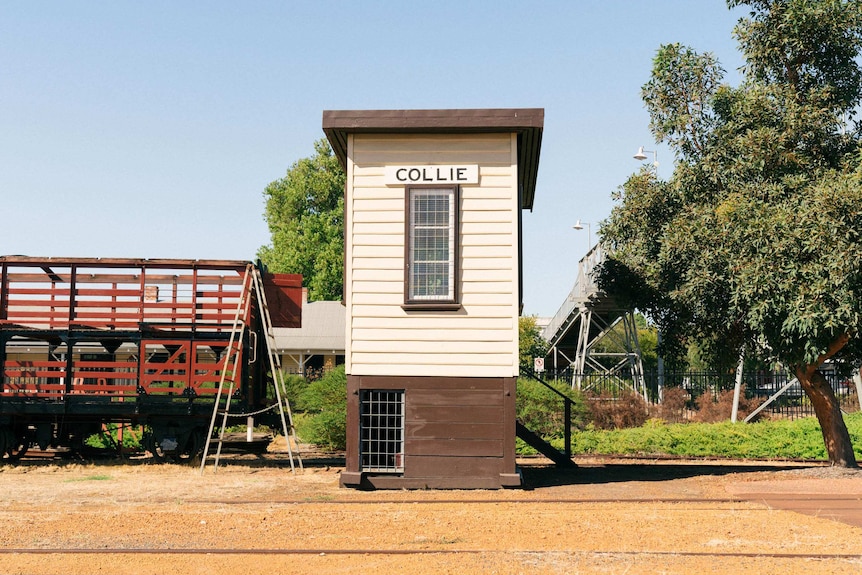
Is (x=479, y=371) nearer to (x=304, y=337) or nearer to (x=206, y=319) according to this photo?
(x=206, y=319)

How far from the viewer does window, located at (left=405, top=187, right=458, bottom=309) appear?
50.4 ft

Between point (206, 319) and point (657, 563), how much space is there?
11.6 metres

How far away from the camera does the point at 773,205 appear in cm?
1744

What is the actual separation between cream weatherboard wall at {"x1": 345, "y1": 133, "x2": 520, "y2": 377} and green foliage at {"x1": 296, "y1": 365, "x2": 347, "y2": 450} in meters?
6.26

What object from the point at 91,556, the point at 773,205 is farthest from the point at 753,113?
the point at 91,556

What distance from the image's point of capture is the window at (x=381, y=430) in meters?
15.5

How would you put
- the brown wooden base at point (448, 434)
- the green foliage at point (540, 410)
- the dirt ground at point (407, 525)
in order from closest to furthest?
the dirt ground at point (407, 525) → the brown wooden base at point (448, 434) → the green foliage at point (540, 410)

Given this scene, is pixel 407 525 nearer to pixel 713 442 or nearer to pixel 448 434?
pixel 448 434

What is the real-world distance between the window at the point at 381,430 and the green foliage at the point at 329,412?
5569 mm

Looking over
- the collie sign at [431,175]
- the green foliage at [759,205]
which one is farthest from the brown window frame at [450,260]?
the green foliage at [759,205]

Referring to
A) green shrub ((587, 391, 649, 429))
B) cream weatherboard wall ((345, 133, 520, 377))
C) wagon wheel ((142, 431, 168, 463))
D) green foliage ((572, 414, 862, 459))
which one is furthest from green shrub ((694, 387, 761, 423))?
wagon wheel ((142, 431, 168, 463))

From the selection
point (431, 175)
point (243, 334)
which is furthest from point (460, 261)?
point (243, 334)

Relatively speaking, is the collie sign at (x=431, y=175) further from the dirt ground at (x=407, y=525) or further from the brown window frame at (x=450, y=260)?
the dirt ground at (x=407, y=525)

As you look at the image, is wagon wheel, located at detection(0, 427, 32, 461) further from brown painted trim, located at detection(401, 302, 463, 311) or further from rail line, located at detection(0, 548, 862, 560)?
rail line, located at detection(0, 548, 862, 560)
